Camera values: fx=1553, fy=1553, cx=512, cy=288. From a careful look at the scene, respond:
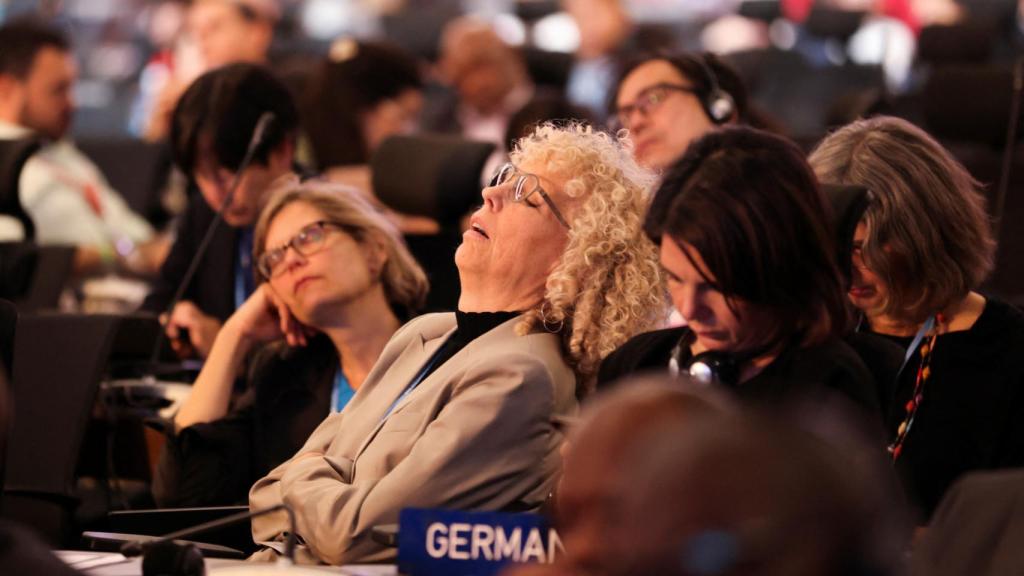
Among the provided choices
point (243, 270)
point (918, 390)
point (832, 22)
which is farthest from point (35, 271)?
point (832, 22)

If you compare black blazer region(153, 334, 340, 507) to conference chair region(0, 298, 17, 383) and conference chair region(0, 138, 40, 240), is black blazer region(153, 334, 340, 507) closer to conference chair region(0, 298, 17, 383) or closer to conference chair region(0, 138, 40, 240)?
conference chair region(0, 298, 17, 383)

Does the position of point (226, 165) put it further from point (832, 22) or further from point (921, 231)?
point (832, 22)

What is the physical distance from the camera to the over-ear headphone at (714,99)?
12.7 feet

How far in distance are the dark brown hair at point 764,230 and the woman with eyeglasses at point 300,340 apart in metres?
1.24

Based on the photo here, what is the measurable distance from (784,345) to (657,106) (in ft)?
6.45

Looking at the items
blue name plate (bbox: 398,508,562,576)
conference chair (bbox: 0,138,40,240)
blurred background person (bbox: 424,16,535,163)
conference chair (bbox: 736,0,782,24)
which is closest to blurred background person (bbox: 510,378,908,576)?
blue name plate (bbox: 398,508,562,576)

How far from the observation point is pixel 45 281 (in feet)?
14.9

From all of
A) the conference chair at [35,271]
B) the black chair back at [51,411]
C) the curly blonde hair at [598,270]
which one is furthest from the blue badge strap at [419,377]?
the conference chair at [35,271]

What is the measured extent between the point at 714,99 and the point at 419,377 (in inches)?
63.2

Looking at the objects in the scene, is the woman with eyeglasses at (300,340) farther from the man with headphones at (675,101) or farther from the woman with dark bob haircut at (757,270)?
the woman with dark bob haircut at (757,270)

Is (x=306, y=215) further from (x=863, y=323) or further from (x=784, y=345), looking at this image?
(x=784, y=345)

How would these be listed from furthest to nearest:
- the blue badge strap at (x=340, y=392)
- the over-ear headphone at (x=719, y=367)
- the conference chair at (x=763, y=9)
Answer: the conference chair at (x=763, y=9) < the blue badge strap at (x=340, y=392) < the over-ear headphone at (x=719, y=367)

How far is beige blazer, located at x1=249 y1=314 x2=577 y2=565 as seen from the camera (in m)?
2.31

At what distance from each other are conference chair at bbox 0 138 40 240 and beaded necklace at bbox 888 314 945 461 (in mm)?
3066
